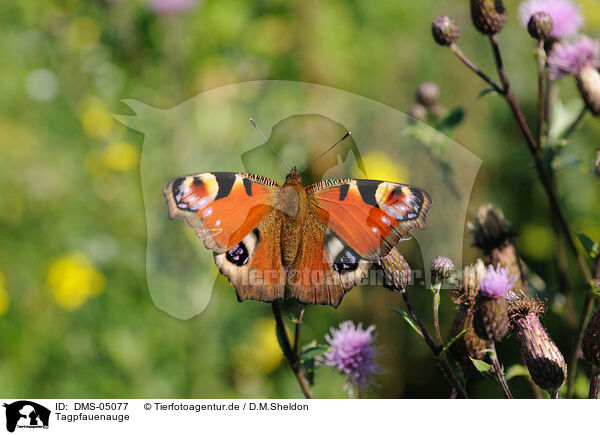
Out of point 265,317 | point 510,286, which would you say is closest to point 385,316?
point 265,317

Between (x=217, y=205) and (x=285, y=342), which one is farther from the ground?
(x=217, y=205)

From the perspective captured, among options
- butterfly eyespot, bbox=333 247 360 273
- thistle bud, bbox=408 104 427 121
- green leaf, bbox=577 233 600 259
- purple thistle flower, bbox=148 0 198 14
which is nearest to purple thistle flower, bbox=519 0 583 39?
thistle bud, bbox=408 104 427 121

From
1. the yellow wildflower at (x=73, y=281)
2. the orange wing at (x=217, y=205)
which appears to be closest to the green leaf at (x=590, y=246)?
the orange wing at (x=217, y=205)

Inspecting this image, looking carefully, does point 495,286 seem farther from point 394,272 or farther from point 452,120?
point 452,120

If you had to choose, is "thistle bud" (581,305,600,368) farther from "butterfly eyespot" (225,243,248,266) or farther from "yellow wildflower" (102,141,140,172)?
"yellow wildflower" (102,141,140,172)

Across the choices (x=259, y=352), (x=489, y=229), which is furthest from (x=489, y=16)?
(x=259, y=352)

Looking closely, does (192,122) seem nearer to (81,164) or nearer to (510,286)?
(81,164)
